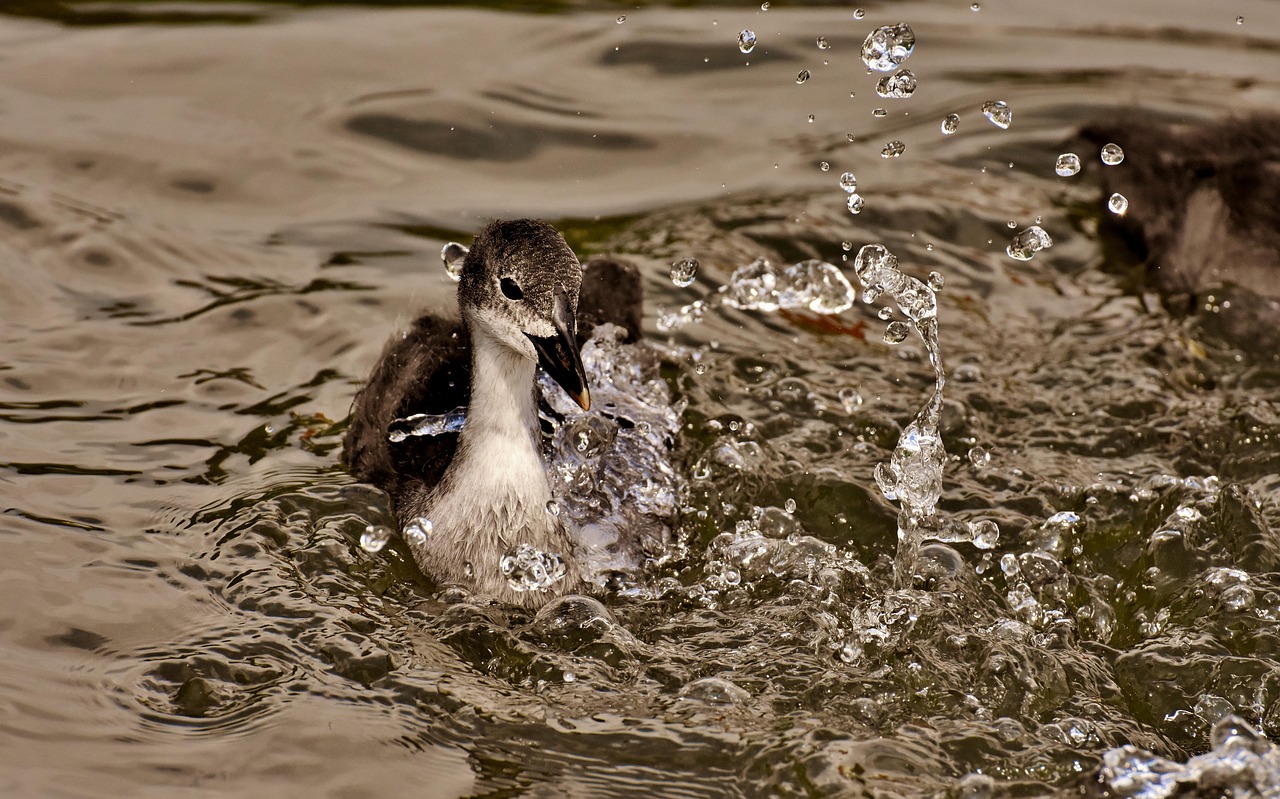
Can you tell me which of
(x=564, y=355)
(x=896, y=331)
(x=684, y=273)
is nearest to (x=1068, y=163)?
(x=896, y=331)

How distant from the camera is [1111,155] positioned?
7.51 meters

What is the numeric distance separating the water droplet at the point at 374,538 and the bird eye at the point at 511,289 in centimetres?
112

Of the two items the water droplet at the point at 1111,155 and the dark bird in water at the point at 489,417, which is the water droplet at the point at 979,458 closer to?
the dark bird in water at the point at 489,417

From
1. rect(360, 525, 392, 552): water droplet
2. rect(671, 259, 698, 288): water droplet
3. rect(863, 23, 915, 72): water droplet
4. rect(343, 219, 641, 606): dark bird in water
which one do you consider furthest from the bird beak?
rect(863, 23, 915, 72): water droplet

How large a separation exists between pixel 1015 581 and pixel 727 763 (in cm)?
155

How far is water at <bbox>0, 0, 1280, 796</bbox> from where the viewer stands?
4.23 m

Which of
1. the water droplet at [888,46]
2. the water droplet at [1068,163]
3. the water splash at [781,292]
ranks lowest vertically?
the water splash at [781,292]

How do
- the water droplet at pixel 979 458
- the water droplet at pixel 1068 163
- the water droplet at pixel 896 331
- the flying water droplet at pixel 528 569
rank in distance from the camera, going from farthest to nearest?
the water droplet at pixel 1068 163 → the water droplet at pixel 896 331 → the water droplet at pixel 979 458 → the flying water droplet at pixel 528 569

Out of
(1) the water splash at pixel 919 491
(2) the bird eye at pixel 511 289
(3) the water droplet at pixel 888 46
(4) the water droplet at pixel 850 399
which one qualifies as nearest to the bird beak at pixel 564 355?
(2) the bird eye at pixel 511 289

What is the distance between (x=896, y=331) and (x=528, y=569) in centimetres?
236

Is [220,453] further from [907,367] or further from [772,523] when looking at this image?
[907,367]

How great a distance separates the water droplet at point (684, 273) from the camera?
6984mm

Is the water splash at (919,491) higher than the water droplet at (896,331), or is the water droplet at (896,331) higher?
the water droplet at (896,331)

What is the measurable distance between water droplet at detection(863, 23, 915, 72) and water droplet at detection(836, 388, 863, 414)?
157 cm
